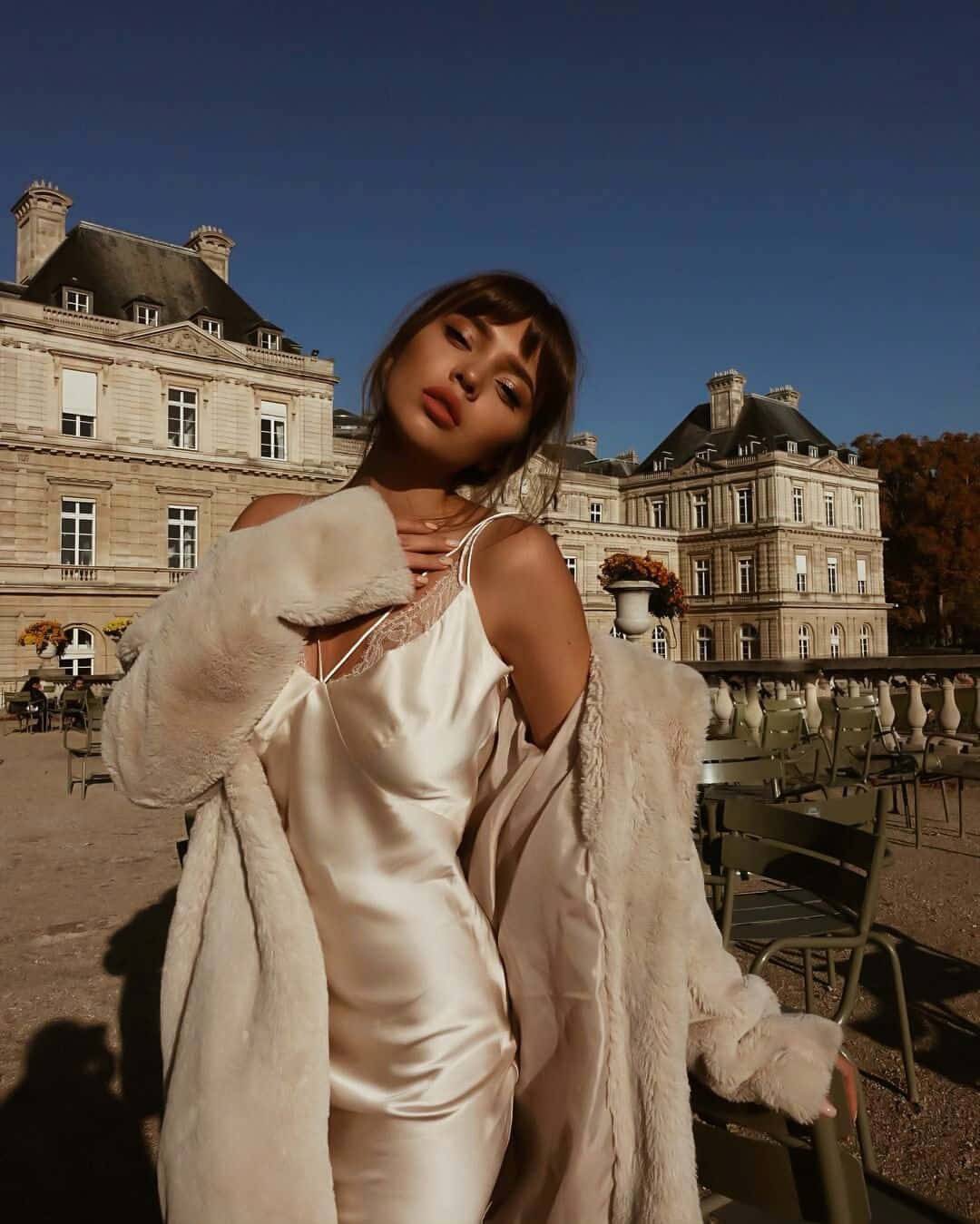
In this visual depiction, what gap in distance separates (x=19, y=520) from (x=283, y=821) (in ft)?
83.0

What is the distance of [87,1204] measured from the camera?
2449 mm

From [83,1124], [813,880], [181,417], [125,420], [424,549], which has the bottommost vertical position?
[83,1124]

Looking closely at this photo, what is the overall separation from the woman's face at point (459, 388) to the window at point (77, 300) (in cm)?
2684

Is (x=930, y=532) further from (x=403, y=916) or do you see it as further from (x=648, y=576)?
(x=403, y=916)

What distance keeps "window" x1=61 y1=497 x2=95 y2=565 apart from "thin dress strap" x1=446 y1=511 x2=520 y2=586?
25.2 metres

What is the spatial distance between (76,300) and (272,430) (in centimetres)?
639

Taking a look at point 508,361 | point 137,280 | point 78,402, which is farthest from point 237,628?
point 137,280

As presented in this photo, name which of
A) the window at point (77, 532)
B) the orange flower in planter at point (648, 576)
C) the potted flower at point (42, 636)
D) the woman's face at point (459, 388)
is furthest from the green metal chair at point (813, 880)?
the window at point (77, 532)

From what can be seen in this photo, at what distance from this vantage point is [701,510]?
42812mm

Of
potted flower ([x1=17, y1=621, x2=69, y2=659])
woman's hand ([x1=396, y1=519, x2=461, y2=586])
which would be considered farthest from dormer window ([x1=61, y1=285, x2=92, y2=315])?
woman's hand ([x1=396, y1=519, x2=461, y2=586])

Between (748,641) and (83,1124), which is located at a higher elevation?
(748,641)

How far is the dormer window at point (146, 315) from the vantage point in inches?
1002

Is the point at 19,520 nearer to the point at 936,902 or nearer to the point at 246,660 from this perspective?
the point at 936,902

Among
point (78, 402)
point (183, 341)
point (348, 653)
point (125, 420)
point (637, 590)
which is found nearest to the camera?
point (348, 653)
